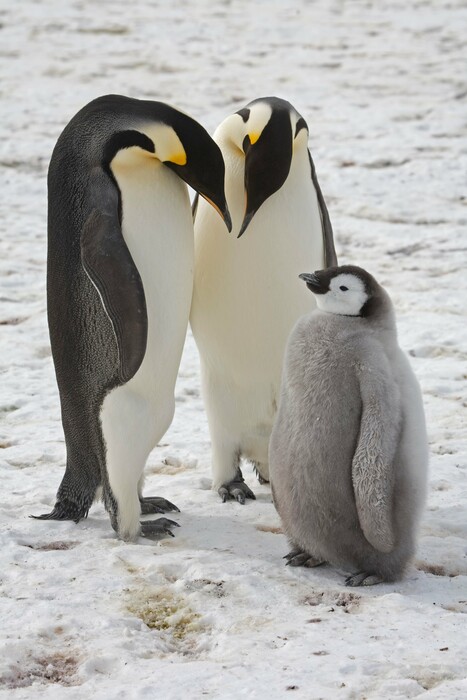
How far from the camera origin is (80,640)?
8.96 ft

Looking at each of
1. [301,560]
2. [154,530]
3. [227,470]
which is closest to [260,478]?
[227,470]

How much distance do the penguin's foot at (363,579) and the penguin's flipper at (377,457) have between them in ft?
0.46

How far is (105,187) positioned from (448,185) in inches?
177

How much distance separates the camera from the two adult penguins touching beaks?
138 inches

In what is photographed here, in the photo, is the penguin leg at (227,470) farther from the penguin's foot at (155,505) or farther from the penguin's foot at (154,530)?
the penguin's foot at (154,530)

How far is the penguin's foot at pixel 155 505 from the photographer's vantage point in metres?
3.83

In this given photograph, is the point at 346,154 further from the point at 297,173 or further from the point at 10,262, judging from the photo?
the point at 297,173

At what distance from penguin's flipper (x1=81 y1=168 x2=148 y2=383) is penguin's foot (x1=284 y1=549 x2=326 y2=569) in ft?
2.42

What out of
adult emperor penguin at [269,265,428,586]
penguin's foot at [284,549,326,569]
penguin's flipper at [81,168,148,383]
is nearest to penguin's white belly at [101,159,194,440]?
penguin's flipper at [81,168,148,383]

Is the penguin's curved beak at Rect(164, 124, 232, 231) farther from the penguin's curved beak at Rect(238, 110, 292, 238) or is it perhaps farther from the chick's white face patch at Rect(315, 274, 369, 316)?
the chick's white face patch at Rect(315, 274, 369, 316)

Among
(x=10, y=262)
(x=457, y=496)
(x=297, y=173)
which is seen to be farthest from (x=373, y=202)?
(x=457, y=496)

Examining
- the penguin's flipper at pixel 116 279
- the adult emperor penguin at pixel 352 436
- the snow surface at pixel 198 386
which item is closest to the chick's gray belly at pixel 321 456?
the adult emperor penguin at pixel 352 436

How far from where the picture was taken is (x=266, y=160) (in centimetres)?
380

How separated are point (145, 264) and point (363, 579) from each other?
1.20 meters
